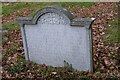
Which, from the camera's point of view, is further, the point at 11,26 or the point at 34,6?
the point at 34,6

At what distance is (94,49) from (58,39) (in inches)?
52.9

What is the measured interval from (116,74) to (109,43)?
1778 mm

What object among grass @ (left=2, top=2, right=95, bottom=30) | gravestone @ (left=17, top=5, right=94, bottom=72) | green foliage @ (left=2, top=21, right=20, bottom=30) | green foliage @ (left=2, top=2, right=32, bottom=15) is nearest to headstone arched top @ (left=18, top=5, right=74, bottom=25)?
gravestone @ (left=17, top=5, right=94, bottom=72)

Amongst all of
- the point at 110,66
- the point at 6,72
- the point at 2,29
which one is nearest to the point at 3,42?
the point at 2,29

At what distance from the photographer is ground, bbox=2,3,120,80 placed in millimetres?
7332

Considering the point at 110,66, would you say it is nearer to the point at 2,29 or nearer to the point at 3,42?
the point at 3,42

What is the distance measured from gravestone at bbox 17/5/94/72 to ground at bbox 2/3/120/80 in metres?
0.20

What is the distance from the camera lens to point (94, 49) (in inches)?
334

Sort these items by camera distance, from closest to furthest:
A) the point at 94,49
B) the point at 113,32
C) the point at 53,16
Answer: the point at 53,16 → the point at 94,49 → the point at 113,32

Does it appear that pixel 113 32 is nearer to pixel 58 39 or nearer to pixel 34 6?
pixel 58 39

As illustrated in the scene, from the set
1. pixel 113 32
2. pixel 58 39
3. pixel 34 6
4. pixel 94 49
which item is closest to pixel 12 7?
pixel 34 6

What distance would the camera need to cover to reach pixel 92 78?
696 cm

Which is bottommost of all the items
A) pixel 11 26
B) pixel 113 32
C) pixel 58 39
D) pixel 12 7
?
pixel 58 39

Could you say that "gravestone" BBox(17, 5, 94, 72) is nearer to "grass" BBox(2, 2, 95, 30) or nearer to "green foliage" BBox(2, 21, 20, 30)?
"green foliage" BBox(2, 21, 20, 30)
